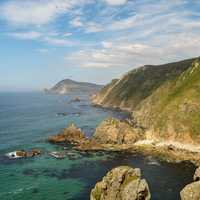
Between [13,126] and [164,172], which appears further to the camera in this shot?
[13,126]

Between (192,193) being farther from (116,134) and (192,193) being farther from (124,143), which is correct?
(116,134)

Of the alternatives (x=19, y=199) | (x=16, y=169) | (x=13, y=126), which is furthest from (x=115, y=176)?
(x=13, y=126)

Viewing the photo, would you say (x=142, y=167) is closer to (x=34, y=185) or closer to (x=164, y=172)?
(x=164, y=172)

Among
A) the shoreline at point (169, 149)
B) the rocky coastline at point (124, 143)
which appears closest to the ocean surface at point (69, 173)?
the shoreline at point (169, 149)

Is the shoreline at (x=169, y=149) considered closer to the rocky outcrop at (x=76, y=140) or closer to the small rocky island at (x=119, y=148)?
the small rocky island at (x=119, y=148)

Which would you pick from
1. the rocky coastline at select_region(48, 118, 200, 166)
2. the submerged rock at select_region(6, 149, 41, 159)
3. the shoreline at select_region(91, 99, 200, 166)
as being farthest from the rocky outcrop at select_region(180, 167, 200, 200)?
the submerged rock at select_region(6, 149, 41, 159)
